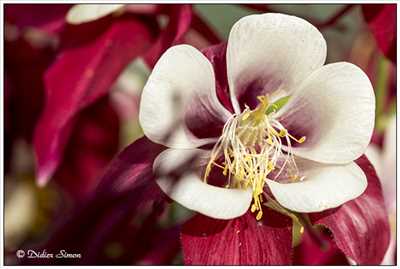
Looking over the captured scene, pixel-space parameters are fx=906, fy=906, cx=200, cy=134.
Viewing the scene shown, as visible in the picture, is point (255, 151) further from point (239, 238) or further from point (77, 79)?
point (77, 79)

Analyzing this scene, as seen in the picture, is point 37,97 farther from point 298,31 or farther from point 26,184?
point 298,31

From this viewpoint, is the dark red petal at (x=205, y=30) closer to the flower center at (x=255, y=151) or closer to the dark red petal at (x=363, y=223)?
the flower center at (x=255, y=151)

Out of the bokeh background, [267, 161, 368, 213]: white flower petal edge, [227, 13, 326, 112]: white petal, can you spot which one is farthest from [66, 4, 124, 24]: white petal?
[267, 161, 368, 213]: white flower petal edge

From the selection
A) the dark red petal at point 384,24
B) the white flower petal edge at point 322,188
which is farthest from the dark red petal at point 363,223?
the dark red petal at point 384,24

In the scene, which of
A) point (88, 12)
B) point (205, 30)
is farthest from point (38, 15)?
point (205, 30)

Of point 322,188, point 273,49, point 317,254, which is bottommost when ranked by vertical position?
point 317,254
